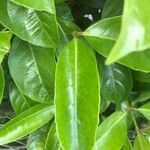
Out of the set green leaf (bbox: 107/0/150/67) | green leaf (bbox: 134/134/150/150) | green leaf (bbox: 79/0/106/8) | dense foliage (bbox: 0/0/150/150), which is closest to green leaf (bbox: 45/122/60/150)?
dense foliage (bbox: 0/0/150/150)

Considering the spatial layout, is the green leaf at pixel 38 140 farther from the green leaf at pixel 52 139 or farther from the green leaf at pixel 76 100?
the green leaf at pixel 76 100

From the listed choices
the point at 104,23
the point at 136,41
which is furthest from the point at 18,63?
the point at 136,41

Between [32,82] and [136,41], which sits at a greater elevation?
[136,41]

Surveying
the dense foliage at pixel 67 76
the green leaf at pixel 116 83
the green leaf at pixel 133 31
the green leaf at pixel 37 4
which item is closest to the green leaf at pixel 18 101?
the dense foliage at pixel 67 76

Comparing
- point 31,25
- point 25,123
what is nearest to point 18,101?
point 25,123

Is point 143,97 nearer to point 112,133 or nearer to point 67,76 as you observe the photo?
point 112,133

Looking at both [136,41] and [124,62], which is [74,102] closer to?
[124,62]
